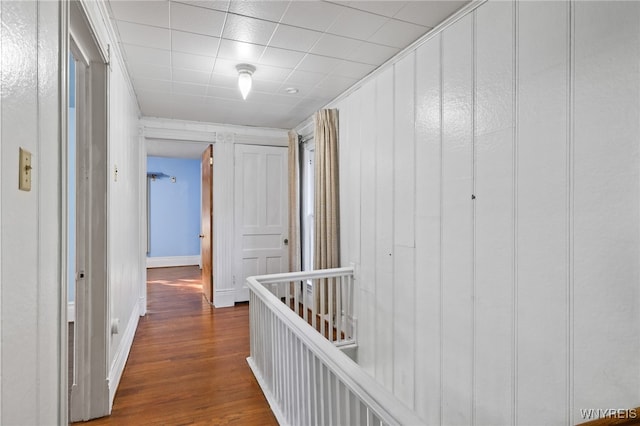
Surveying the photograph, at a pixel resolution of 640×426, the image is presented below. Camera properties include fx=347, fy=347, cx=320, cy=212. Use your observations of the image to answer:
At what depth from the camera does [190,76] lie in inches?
120

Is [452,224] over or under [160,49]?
under

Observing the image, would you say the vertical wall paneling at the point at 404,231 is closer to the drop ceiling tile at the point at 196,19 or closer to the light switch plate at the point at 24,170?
the drop ceiling tile at the point at 196,19

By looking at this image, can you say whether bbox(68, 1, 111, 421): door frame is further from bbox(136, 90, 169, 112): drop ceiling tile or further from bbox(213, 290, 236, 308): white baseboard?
bbox(213, 290, 236, 308): white baseboard

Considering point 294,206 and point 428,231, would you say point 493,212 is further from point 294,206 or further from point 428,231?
point 294,206

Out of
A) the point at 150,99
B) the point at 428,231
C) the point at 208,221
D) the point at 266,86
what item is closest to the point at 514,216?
the point at 428,231

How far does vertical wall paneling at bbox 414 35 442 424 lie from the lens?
7.18ft

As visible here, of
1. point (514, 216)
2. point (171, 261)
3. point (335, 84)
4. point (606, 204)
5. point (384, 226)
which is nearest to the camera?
point (606, 204)

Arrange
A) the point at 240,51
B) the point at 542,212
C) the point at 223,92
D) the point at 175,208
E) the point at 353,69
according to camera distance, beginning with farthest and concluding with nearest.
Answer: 1. the point at 175,208
2. the point at 223,92
3. the point at 353,69
4. the point at 240,51
5. the point at 542,212

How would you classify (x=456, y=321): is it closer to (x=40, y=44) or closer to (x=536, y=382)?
(x=536, y=382)

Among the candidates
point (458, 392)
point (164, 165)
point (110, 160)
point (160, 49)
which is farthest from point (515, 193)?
point (164, 165)

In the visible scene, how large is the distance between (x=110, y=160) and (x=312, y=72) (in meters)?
1.72

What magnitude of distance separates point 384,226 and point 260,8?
1722mm

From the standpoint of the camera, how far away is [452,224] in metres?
2.07

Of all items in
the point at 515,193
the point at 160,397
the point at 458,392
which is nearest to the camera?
the point at 515,193
